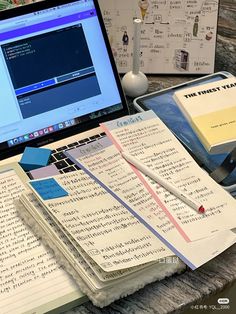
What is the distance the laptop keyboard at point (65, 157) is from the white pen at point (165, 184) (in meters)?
0.09

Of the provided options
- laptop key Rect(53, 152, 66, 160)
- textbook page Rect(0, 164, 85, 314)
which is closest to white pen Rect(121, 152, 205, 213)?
laptop key Rect(53, 152, 66, 160)

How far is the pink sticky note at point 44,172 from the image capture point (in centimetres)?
90

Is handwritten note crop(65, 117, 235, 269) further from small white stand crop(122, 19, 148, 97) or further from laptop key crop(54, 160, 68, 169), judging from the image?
small white stand crop(122, 19, 148, 97)

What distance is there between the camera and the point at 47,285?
0.73 meters

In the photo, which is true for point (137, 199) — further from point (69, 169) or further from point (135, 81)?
point (135, 81)

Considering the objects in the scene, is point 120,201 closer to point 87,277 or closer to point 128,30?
point 87,277

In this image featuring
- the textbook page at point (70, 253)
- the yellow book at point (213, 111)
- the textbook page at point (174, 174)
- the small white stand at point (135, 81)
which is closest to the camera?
the textbook page at point (70, 253)

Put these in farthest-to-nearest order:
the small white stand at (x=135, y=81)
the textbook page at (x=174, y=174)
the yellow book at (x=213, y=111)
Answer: the small white stand at (x=135, y=81) < the yellow book at (x=213, y=111) < the textbook page at (x=174, y=174)

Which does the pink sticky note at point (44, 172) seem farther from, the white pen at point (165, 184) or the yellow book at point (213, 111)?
the yellow book at point (213, 111)

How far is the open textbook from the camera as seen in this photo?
0.73 metres

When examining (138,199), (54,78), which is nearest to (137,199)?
(138,199)

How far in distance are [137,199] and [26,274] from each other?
21cm

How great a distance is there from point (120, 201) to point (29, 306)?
0.72 ft

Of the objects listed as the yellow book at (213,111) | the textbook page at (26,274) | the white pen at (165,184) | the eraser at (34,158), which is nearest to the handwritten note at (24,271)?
the textbook page at (26,274)
